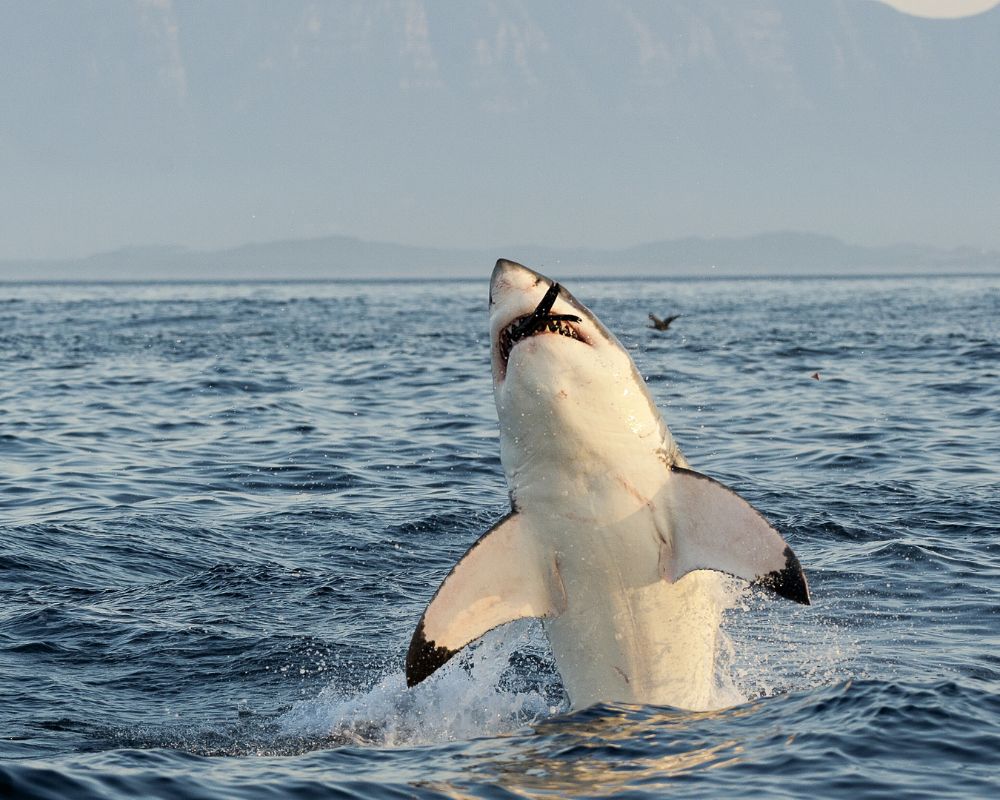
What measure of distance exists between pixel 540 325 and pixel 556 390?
1.42 feet

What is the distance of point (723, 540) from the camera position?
8195 millimetres

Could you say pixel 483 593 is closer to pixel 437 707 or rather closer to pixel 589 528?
pixel 589 528

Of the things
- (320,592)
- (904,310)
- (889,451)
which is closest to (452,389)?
(889,451)

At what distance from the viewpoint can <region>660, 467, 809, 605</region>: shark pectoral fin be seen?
8.02 metres

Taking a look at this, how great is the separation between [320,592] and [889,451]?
34.4 feet

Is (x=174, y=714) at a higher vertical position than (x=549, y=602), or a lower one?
lower

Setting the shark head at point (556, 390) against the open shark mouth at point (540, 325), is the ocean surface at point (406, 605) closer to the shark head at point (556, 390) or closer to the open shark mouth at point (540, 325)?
the shark head at point (556, 390)

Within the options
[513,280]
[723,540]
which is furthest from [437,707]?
[513,280]

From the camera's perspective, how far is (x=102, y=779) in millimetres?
7660

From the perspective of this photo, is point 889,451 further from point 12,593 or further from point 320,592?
point 12,593

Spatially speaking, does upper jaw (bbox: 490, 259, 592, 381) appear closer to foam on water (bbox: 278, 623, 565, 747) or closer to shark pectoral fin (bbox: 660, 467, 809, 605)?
shark pectoral fin (bbox: 660, 467, 809, 605)

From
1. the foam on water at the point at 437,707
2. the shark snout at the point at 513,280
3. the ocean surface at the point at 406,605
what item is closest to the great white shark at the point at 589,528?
the shark snout at the point at 513,280

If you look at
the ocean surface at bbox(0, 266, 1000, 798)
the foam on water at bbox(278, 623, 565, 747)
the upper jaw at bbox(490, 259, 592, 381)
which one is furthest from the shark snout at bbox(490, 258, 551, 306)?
the foam on water at bbox(278, 623, 565, 747)

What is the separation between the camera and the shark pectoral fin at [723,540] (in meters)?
8.02
